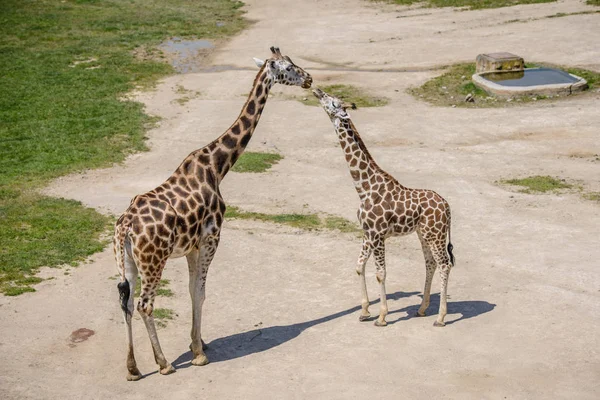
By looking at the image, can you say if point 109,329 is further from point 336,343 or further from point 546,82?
point 546,82

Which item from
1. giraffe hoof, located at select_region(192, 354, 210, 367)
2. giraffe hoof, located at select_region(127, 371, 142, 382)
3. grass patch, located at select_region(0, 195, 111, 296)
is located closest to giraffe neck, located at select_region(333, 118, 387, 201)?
giraffe hoof, located at select_region(192, 354, 210, 367)

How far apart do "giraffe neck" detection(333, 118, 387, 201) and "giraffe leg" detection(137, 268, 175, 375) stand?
394 cm

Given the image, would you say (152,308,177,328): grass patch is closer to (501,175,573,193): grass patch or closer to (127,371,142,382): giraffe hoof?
(127,371,142,382): giraffe hoof

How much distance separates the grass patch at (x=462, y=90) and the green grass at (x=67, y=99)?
9.59 meters

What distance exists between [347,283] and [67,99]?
16.7 metres

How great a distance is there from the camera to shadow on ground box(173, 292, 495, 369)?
15078 millimetres

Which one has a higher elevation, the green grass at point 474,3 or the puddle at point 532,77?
the green grass at point 474,3

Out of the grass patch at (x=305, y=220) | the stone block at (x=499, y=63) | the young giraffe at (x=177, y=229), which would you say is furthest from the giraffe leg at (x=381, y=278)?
the stone block at (x=499, y=63)

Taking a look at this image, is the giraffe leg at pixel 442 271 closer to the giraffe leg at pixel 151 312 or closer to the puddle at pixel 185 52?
the giraffe leg at pixel 151 312

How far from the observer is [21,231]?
795 inches

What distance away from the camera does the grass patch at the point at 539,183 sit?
22.6 metres

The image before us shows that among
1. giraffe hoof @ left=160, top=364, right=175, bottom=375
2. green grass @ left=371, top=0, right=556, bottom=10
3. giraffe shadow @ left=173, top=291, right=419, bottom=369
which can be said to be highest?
green grass @ left=371, top=0, right=556, bottom=10

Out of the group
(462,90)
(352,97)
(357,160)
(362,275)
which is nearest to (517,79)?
(462,90)

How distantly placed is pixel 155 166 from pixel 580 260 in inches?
460
